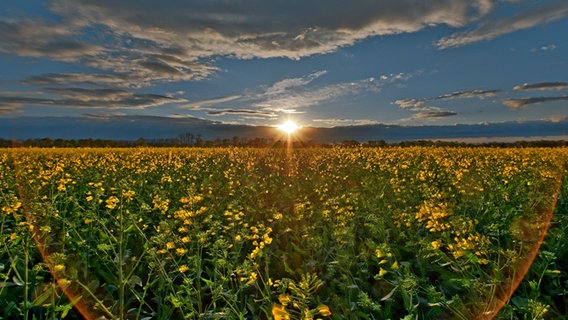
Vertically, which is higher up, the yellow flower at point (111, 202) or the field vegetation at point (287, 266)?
the yellow flower at point (111, 202)

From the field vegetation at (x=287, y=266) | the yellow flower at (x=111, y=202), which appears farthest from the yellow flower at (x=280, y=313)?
the yellow flower at (x=111, y=202)

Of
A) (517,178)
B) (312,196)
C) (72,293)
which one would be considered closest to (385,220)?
(312,196)

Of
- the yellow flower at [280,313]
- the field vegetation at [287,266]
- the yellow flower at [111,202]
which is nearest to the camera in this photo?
the yellow flower at [280,313]

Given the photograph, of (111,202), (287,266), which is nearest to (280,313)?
(111,202)

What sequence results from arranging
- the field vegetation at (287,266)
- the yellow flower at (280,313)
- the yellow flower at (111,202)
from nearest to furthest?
the yellow flower at (280,313) → the field vegetation at (287,266) → the yellow flower at (111,202)

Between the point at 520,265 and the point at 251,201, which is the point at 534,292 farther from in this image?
the point at 251,201

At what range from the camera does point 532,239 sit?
431cm

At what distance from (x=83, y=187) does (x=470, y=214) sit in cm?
975

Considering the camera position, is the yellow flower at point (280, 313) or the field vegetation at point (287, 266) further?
the field vegetation at point (287, 266)

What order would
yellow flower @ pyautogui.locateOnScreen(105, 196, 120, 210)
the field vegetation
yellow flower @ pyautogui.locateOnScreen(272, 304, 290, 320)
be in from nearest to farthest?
yellow flower @ pyautogui.locateOnScreen(272, 304, 290, 320) → the field vegetation → yellow flower @ pyautogui.locateOnScreen(105, 196, 120, 210)

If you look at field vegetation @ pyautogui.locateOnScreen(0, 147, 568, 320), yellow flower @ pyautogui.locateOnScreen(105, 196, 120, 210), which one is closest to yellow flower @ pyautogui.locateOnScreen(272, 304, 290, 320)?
field vegetation @ pyautogui.locateOnScreen(0, 147, 568, 320)

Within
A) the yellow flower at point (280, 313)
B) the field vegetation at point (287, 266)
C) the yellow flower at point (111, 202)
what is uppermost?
the yellow flower at point (111, 202)

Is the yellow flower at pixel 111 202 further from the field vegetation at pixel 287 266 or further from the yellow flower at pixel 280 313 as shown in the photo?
the yellow flower at pixel 280 313

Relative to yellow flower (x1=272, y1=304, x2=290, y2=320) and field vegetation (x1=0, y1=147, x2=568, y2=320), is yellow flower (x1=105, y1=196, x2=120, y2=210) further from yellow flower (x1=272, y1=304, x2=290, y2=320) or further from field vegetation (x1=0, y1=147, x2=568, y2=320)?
yellow flower (x1=272, y1=304, x2=290, y2=320)
